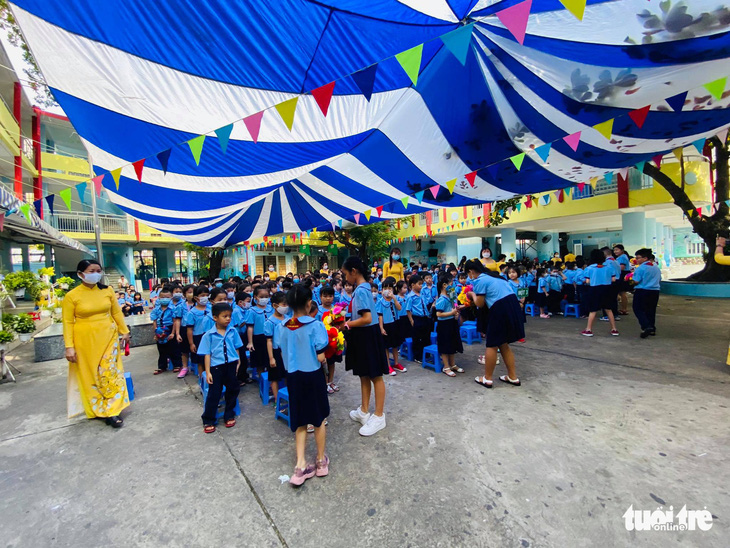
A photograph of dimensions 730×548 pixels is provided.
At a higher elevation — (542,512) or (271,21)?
(271,21)

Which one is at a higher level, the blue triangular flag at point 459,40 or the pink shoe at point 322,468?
the blue triangular flag at point 459,40

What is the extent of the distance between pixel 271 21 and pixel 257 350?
11.3 feet

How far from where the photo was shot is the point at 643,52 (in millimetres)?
3068

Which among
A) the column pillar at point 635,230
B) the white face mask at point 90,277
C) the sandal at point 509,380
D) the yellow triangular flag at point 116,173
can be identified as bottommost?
the sandal at point 509,380

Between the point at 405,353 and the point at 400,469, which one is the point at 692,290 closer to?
the point at 405,353

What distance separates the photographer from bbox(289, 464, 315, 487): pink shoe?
2.18m

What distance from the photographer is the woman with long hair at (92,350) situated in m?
3.15

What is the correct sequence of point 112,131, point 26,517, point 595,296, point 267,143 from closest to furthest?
point 26,517
point 112,131
point 267,143
point 595,296

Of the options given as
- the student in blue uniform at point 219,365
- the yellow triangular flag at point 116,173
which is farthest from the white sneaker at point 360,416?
the yellow triangular flag at point 116,173

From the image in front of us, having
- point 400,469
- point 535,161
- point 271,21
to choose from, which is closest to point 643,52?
point 535,161

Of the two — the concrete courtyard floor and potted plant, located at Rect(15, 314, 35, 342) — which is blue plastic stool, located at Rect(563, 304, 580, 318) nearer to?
the concrete courtyard floor

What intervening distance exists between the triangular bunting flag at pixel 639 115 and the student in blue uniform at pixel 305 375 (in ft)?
15.6

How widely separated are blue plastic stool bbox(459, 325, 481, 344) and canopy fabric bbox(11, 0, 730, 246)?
278 centimetres

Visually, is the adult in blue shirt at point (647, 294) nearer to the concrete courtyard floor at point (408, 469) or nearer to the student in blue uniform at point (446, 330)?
the concrete courtyard floor at point (408, 469)
